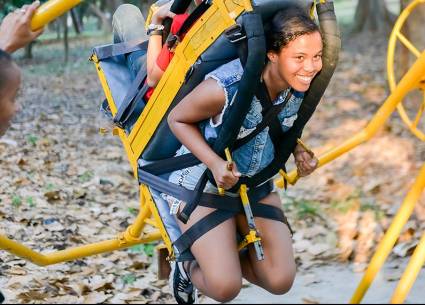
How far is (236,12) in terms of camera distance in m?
2.50

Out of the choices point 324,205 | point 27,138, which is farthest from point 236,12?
point 27,138

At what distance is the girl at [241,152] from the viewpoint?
263 cm

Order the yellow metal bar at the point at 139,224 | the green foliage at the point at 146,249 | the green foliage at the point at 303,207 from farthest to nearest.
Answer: the green foliage at the point at 303,207, the green foliage at the point at 146,249, the yellow metal bar at the point at 139,224

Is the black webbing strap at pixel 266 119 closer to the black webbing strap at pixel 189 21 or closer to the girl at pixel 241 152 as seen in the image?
the girl at pixel 241 152

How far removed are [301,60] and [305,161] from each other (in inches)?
23.7

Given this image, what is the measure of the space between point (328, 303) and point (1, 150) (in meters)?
4.02

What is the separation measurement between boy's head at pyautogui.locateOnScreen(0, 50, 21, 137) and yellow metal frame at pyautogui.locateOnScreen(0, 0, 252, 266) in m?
0.26

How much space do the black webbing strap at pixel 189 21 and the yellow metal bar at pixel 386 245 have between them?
102 cm

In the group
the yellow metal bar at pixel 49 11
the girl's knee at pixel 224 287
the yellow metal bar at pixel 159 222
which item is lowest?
the girl's knee at pixel 224 287

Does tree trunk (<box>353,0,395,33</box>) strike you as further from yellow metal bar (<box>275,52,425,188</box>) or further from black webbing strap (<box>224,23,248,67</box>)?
black webbing strap (<box>224,23,248,67</box>)

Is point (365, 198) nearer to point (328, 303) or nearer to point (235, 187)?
point (328, 303)

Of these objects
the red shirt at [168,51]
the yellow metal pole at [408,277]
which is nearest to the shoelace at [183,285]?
the red shirt at [168,51]

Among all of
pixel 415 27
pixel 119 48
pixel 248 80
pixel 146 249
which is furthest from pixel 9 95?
pixel 415 27

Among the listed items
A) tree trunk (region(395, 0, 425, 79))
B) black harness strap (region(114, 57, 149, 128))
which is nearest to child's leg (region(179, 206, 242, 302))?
black harness strap (region(114, 57, 149, 128))
